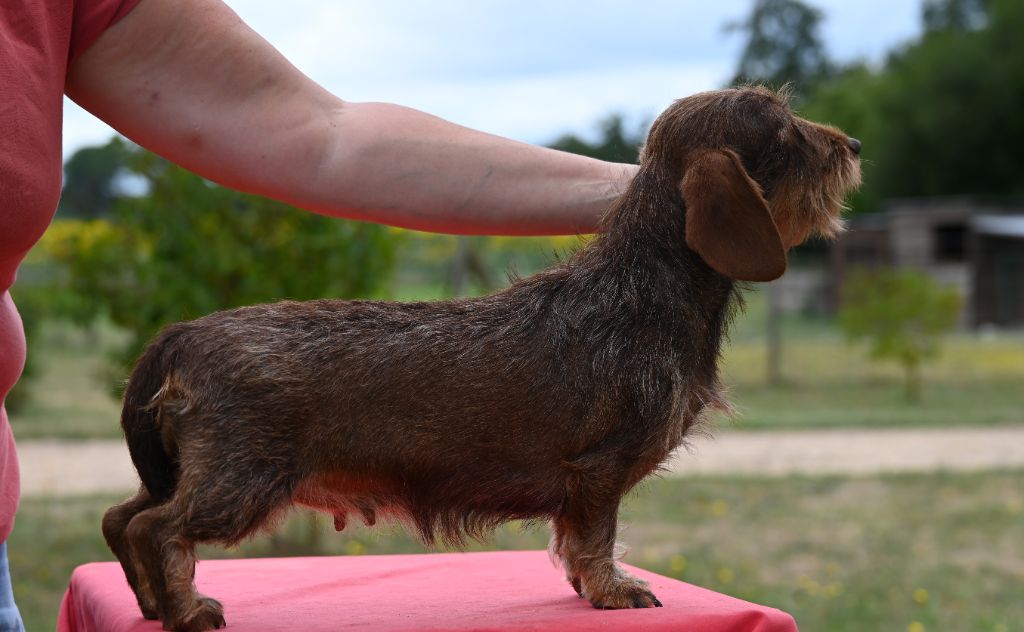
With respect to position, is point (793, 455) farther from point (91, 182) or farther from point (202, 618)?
point (202, 618)

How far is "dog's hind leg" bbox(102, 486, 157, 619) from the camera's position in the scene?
2.32m

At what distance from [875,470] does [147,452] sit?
11299 mm

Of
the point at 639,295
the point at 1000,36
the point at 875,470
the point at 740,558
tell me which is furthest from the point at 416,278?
the point at 1000,36

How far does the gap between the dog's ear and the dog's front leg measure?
499 mm

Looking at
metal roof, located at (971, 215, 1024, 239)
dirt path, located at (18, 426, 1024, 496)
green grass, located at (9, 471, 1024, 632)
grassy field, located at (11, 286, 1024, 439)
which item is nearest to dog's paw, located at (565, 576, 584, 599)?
green grass, located at (9, 471, 1024, 632)

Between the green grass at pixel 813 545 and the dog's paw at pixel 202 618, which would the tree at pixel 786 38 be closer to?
the green grass at pixel 813 545

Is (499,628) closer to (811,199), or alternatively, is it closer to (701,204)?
(701,204)

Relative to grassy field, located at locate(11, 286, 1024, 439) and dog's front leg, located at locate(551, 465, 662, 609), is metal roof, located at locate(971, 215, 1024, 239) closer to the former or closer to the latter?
grassy field, located at locate(11, 286, 1024, 439)

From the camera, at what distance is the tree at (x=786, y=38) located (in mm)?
66750

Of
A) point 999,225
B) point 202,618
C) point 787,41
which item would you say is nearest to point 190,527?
point 202,618

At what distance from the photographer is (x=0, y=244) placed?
2.29 metres

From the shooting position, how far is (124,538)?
2.31 m

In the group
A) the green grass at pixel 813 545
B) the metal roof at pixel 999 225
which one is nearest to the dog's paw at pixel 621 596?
the green grass at pixel 813 545

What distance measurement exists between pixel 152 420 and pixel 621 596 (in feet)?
3.30
